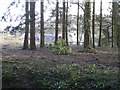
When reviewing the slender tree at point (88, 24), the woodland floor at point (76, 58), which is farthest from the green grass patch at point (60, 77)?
Answer: the slender tree at point (88, 24)

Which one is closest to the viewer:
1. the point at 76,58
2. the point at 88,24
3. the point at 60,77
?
the point at 60,77

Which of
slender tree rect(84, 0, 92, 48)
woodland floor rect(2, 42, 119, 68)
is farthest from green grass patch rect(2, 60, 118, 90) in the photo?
slender tree rect(84, 0, 92, 48)

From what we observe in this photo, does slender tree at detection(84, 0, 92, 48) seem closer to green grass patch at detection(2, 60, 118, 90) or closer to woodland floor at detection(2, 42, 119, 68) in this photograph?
woodland floor at detection(2, 42, 119, 68)

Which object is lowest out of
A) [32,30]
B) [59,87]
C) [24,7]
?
[59,87]

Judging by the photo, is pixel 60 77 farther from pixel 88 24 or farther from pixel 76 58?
pixel 88 24

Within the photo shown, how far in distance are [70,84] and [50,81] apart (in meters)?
0.78

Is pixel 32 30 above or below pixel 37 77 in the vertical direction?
above

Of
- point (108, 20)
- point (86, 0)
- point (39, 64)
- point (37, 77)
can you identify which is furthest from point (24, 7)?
point (108, 20)

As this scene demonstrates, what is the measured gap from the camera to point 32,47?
22.2 m

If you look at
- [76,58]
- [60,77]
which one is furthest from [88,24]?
[60,77]

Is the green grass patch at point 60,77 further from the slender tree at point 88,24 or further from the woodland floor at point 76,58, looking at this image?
the slender tree at point 88,24

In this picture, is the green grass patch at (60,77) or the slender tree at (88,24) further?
the slender tree at (88,24)

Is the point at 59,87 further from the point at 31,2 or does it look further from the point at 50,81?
the point at 31,2

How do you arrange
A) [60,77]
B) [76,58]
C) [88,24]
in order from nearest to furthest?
[60,77]
[76,58]
[88,24]
